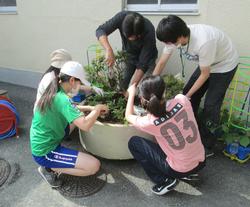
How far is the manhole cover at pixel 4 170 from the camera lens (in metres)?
2.94

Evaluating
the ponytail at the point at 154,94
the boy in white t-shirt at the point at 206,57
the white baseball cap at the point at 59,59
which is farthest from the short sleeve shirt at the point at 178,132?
the white baseball cap at the point at 59,59

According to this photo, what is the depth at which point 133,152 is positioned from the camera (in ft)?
9.06

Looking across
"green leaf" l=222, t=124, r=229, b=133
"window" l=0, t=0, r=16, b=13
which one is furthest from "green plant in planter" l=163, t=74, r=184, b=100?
"window" l=0, t=0, r=16, b=13

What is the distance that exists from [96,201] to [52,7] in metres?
3.54

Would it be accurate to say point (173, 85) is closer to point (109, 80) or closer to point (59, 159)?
point (109, 80)

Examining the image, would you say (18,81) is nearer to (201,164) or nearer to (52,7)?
(52,7)

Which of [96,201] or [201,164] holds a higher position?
[201,164]

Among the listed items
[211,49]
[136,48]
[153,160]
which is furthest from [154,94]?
[136,48]

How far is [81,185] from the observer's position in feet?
9.30

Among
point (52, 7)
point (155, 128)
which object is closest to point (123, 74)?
point (155, 128)

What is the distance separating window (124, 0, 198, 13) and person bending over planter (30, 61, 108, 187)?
1.86 m

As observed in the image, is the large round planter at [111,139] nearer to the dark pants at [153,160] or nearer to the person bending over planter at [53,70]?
the dark pants at [153,160]

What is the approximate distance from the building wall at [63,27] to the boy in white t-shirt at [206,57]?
0.55 meters

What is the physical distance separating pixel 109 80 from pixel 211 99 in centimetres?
126
